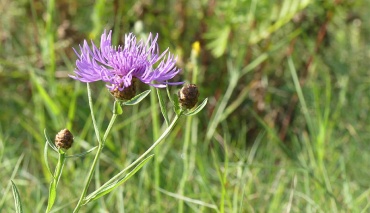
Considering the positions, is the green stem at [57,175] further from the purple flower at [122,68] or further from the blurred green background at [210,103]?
the blurred green background at [210,103]

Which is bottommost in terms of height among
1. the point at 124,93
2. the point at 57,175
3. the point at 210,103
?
the point at 210,103

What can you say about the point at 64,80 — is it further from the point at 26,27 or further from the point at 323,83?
the point at 323,83

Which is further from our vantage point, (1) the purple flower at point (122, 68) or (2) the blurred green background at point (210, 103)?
(2) the blurred green background at point (210, 103)

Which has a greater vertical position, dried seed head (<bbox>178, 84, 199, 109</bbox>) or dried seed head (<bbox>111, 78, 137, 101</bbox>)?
dried seed head (<bbox>111, 78, 137, 101</bbox>)

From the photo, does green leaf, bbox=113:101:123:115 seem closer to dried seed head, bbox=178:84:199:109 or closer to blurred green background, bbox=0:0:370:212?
dried seed head, bbox=178:84:199:109

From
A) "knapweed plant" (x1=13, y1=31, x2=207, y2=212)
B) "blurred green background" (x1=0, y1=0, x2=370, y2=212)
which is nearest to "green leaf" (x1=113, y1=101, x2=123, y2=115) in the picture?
"knapweed plant" (x1=13, y1=31, x2=207, y2=212)

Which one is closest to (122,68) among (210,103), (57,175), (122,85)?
(122,85)

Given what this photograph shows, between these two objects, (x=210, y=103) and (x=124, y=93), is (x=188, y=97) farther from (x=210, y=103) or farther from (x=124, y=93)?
(x=210, y=103)

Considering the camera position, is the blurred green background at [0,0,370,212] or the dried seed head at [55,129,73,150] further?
the blurred green background at [0,0,370,212]

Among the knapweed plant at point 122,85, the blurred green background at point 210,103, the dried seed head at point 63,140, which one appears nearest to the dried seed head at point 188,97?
the knapweed plant at point 122,85
